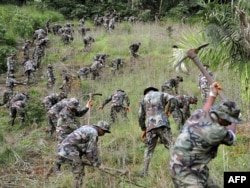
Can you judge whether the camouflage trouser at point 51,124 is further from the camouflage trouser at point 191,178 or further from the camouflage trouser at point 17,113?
the camouflage trouser at point 191,178

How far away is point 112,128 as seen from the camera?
12.2 metres

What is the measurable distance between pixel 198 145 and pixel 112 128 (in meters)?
7.14

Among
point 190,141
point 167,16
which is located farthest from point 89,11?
point 190,141

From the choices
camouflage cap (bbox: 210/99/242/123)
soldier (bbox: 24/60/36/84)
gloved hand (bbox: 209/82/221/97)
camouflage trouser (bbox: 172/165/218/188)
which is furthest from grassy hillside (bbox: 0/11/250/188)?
camouflage cap (bbox: 210/99/242/123)

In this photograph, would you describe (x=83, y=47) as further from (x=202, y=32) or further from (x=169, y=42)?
(x=202, y=32)

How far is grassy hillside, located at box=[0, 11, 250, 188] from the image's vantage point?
26.9 feet

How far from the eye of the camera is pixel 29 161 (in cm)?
1034

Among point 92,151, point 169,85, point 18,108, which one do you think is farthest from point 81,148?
point 18,108

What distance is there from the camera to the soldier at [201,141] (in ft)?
16.2

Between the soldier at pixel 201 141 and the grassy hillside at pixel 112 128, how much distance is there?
169 centimetres

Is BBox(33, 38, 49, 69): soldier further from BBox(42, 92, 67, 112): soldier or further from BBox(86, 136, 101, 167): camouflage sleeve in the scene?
BBox(86, 136, 101, 167): camouflage sleeve

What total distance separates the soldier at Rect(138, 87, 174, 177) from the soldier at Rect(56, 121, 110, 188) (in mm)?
924

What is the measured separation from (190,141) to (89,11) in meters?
29.3

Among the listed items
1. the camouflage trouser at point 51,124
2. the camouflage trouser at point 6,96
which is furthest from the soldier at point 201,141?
the camouflage trouser at point 6,96
